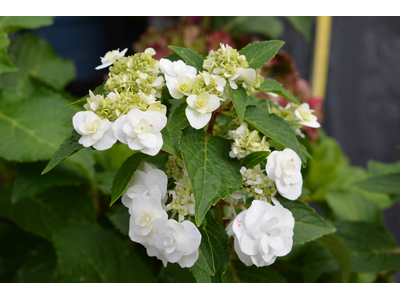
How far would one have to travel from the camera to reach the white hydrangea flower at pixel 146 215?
41cm

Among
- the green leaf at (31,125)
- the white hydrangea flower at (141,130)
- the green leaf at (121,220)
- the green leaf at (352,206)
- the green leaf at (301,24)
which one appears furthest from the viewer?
the green leaf at (301,24)

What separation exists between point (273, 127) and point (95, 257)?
1.78 ft

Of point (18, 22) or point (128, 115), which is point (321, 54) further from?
point (128, 115)

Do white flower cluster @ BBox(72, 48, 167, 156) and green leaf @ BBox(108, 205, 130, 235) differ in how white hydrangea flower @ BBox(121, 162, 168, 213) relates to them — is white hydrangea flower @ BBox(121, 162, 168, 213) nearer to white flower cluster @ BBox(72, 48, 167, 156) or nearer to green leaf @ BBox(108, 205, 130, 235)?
white flower cluster @ BBox(72, 48, 167, 156)

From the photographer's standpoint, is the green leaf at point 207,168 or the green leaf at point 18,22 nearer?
the green leaf at point 207,168

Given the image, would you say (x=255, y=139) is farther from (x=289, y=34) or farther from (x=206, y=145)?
(x=289, y=34)

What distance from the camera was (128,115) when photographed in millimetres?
396

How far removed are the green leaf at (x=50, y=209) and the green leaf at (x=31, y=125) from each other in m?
0.19

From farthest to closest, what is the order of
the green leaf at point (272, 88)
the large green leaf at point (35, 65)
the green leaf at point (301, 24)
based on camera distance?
the green leaf at point (301, 24) < the large green leaf at point (35, 65) < the green leaf at point (272, 88)

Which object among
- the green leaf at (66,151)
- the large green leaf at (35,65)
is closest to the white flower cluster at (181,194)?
the green leaf at (66,151)

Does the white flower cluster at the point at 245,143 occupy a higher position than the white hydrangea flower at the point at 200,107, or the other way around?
the white hydrangea flower at the point at 200,107

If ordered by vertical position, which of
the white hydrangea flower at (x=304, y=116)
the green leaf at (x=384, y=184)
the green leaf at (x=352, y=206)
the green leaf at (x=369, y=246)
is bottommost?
the green leaf at (x=352, y=206)

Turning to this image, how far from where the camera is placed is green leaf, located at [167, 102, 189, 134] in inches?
17.6

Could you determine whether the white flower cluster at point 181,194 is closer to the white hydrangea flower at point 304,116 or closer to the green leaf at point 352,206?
the white hydrangea flower at point 304,116
